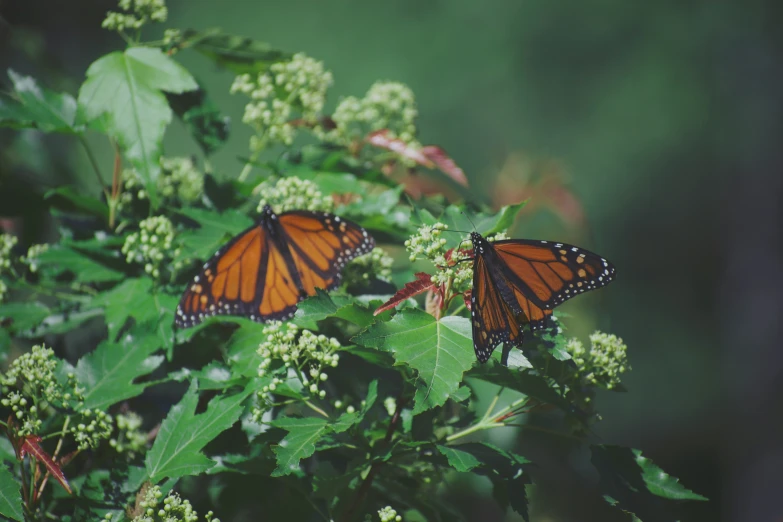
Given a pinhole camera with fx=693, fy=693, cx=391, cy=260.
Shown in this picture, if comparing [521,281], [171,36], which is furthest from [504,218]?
[171,36]

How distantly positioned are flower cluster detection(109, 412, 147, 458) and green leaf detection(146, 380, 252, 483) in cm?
11

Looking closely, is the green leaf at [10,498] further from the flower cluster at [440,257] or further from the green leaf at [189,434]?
the flower cluster at [440,257]

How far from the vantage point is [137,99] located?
→ 1611mm

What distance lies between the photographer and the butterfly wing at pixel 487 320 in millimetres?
1241

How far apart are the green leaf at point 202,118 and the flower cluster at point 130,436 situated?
0.69 metres

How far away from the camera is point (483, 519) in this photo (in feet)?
8.23

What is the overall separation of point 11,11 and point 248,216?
1.68 m

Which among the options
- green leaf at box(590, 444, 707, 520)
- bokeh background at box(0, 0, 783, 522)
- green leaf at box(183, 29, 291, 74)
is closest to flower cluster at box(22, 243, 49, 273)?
green leaf at box(183, 29, 291, 74)

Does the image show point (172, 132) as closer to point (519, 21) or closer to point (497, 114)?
point (497, 114)

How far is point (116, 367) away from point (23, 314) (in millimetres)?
341

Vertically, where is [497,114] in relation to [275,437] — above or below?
above

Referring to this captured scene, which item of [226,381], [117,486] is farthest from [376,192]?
[117,486]

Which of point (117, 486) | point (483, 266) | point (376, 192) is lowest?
point (117, 486)

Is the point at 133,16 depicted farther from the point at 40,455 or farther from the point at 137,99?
the point at 40,455
